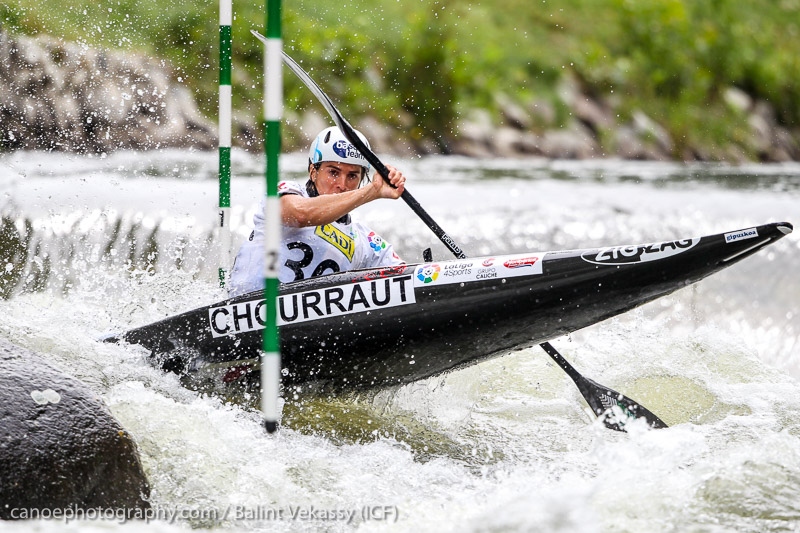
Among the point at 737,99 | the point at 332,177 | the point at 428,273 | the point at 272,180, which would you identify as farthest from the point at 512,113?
the point at 272,180

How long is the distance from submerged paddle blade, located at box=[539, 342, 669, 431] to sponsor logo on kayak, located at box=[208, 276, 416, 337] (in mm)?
754

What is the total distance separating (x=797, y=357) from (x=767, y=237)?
2.86 metres

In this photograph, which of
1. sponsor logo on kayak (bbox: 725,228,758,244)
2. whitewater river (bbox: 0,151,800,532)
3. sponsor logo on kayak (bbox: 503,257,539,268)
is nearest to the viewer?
whitewater river (bbox: 0,151,800,532)

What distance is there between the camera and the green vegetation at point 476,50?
13281 millimetres

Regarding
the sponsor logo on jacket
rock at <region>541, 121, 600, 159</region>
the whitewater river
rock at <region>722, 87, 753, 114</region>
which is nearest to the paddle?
the whitewater river

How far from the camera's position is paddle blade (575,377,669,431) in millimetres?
4055

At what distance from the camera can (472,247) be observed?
7898 mm

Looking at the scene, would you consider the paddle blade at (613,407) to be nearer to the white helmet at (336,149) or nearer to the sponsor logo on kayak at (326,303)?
the sponsor logo on kayak at (326,303)

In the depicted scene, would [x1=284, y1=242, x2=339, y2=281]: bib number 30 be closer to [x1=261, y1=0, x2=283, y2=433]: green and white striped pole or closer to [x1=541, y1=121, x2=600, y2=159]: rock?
[x1=261, y1=0, x2=283, y2=433]: green and white striped pole

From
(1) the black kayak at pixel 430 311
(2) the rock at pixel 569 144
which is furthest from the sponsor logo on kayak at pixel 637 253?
(2) the rock at pixel 569 144

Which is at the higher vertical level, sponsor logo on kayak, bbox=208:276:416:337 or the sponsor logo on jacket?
the sponsor logo on jacket

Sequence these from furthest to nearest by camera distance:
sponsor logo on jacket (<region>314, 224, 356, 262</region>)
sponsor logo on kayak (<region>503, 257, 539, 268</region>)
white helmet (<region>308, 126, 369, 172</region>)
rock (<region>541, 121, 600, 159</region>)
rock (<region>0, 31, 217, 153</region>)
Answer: rock (<region>541, 121, 600, 159</region>)
rock (<region>0, 31, 217, 153</region>)
sponsor logo on jacket (<region>314, 224, 356, 262</region>)
white helmet (<region>308, 126, 369, 172</region>)
sponsor logo on kayak (<region>503, 257, 539, 268</region>)

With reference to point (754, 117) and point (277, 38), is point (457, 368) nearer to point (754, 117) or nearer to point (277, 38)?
point (277, 38)

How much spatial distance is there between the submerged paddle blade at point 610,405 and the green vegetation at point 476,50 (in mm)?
9336
